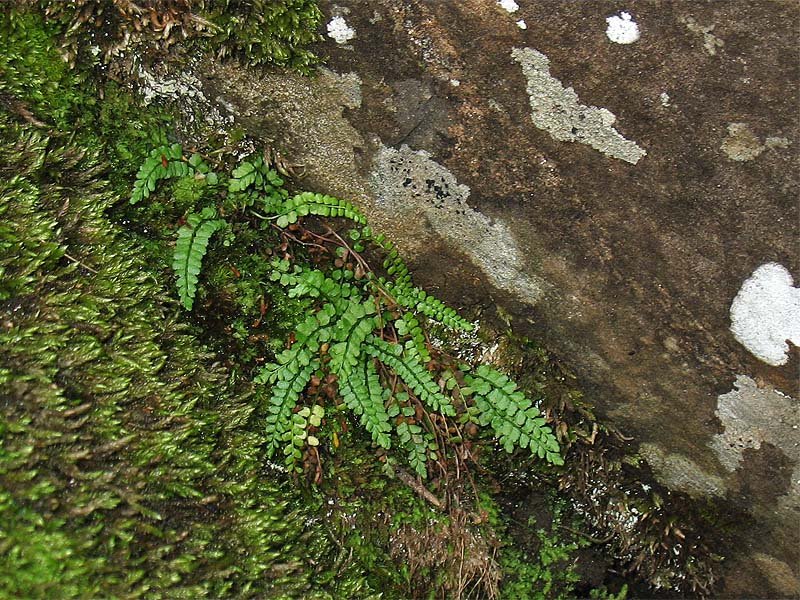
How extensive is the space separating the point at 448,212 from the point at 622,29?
117cm

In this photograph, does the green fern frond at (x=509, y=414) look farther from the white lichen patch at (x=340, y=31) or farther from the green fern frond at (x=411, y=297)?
the white lichen patch at (x=340, y=31)

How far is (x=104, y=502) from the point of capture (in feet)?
8.20

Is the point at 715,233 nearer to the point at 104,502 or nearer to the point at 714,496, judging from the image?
the point at 714,496

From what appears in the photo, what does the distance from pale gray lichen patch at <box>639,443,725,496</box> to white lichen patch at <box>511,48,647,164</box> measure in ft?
5.43

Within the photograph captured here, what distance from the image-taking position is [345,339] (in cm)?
334

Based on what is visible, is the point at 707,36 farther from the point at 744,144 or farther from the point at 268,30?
the point at 268,30

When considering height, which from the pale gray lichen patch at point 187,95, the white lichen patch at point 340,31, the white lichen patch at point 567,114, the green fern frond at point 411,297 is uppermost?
the white lichen patch at point 567,114

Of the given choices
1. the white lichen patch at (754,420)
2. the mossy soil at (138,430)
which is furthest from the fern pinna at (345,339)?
the white lichen patch at (754,420)

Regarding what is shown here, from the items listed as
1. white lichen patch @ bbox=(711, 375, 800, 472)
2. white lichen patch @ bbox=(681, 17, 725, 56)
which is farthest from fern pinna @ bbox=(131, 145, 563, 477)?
white lichen patch @ bbox=(681, 17, 725, 56)

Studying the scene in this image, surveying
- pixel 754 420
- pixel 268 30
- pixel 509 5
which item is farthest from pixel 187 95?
pixel 754 420

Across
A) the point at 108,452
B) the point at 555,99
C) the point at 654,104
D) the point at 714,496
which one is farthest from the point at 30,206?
the point at 714,496

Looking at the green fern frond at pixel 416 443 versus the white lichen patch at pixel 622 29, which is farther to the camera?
the green fern frond at pixel 416 443

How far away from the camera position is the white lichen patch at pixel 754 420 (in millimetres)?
3045

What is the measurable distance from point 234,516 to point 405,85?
2.23m
